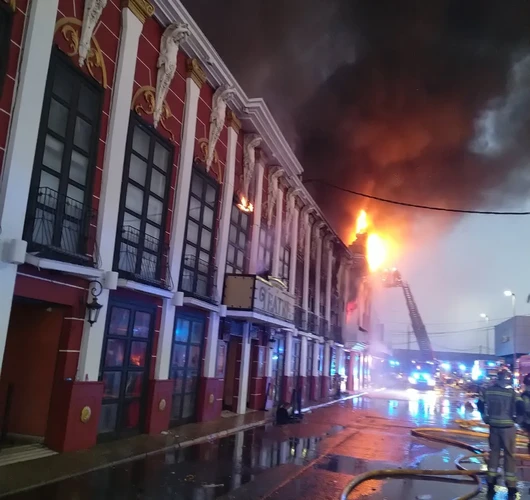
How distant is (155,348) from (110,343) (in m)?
1.70

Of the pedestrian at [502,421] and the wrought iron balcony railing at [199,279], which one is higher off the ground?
the wrought iron balcony railing at [199,279]

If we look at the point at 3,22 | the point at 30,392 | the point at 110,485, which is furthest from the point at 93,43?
the point at 110,485

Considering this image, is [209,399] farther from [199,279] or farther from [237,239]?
[237,239]

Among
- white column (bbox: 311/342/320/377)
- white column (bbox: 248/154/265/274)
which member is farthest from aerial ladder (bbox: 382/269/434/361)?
white column (bbox: 248/154/265/274)

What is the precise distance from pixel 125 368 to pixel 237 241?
7045 mm

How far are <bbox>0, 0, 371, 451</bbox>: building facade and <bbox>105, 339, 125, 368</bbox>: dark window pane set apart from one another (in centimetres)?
4

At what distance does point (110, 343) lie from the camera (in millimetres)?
10625

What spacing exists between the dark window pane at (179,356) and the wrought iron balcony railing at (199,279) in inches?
54.9

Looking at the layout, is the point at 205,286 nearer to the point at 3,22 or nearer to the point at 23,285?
the point at 23,285

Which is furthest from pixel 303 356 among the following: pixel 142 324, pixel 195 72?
pixel 195 72

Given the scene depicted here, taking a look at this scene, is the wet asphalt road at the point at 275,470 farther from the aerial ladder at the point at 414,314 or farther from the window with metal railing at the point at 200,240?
the aerial ladder at the point at 414,314

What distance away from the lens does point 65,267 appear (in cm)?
883

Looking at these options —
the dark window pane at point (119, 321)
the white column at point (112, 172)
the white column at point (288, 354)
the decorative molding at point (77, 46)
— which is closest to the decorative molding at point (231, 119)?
the white column at point (112, 172)

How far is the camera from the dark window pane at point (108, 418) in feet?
33.9
